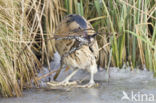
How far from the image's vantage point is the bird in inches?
177

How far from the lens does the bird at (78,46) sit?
4.50m

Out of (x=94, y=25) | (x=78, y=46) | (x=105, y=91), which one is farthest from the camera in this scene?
(x=94, y=25)

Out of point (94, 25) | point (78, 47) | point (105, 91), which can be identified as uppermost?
point (94, 25)

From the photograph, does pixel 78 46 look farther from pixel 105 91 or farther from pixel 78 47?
pixel 105 91

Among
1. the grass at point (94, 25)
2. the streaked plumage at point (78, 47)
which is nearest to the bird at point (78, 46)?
the streaked plumage at point (78, 47)

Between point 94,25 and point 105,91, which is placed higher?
→ point 94,25

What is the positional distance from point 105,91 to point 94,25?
1.32 metres

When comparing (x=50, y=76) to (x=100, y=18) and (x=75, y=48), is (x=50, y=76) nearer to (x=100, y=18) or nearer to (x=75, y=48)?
(x=75, y=48)

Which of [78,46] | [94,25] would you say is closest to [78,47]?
[78,46]

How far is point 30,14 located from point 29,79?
110 centimetres

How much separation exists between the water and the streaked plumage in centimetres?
28

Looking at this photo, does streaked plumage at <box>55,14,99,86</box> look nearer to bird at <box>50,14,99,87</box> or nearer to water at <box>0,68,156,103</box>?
bird at <box>50,14,99,87</box>

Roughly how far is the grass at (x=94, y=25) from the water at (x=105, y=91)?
129 millimetres

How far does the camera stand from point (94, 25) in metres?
5.21
